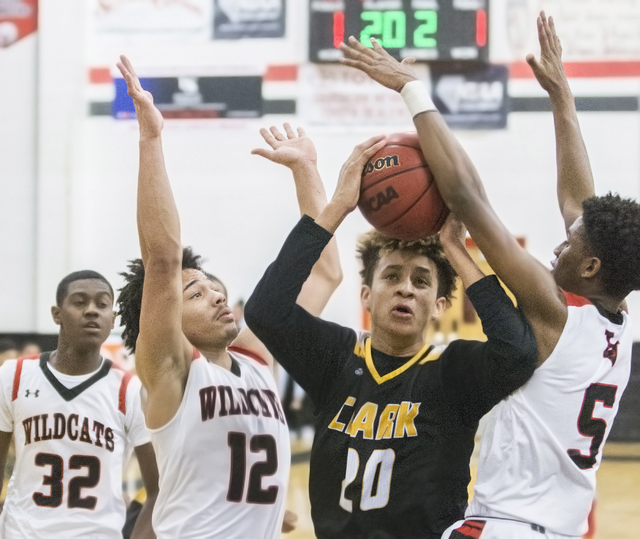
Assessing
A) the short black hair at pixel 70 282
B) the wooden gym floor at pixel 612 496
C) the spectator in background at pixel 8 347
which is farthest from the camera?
the spectator in background at pixel 8 347

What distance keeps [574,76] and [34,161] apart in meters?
5.87

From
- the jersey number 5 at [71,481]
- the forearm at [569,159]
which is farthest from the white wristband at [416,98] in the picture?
the jersey number 5 at [71,481]

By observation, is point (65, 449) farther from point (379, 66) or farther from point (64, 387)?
point (379, 66)

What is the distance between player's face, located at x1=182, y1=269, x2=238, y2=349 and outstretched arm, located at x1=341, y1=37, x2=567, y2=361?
81cm

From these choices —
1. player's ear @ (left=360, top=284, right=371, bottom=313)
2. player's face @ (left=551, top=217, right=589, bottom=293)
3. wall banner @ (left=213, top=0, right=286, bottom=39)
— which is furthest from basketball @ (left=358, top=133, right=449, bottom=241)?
wall banner @ (left=213, top=0, right=286, bottom=39)

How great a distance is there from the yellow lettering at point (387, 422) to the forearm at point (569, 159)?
36.5 inches

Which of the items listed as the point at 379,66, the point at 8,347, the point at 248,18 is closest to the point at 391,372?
the point at 379,66

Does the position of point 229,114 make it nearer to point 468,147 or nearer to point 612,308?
point 468,147

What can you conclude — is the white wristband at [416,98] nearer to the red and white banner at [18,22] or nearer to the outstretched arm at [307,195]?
the outstretched arm at [307,195]

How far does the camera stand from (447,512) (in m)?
2.36

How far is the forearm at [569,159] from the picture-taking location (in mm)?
2832

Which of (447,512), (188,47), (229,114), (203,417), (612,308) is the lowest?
(447,512)

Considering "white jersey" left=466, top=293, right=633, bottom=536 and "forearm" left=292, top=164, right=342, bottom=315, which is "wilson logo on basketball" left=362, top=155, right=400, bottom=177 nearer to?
"forearm" left=292, top=164, right=342, bottom=315

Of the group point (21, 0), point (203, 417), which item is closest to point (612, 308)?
point (203, 417)
